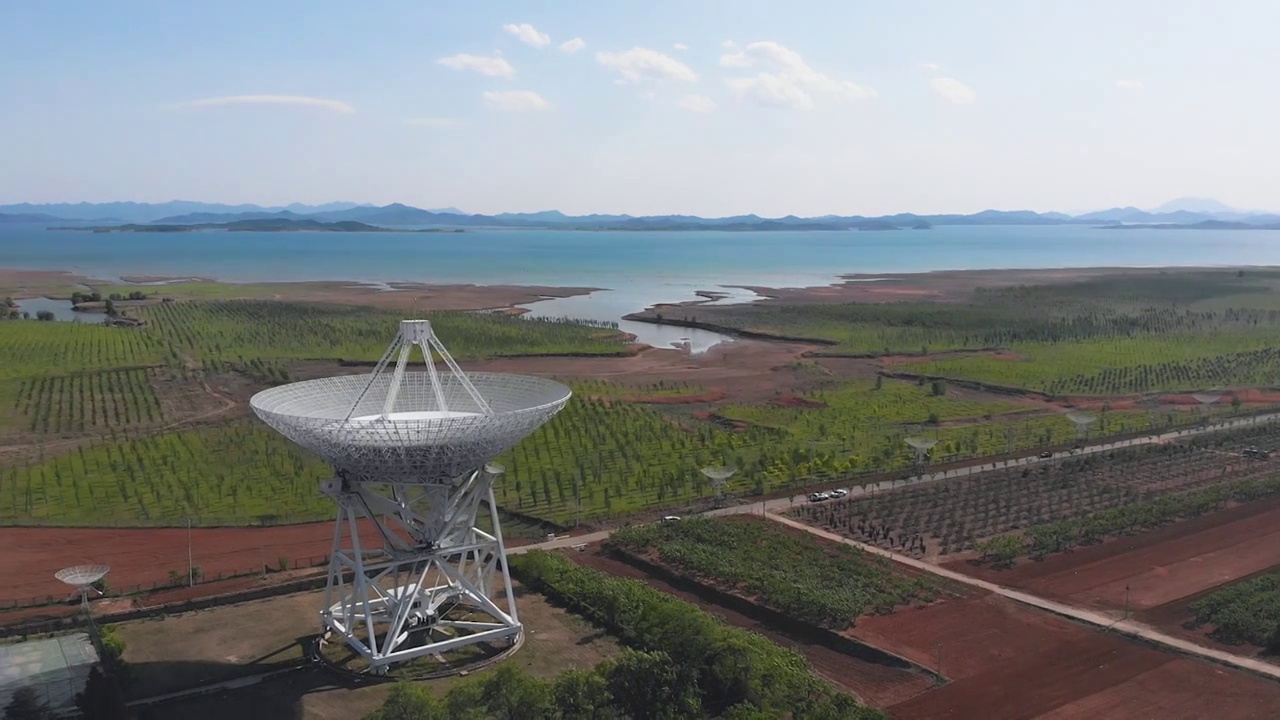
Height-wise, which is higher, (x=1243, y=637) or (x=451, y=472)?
(x=451, y=472)

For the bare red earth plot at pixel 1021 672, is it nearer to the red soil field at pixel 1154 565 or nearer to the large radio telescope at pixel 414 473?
the red soil field at pixel 1154 565

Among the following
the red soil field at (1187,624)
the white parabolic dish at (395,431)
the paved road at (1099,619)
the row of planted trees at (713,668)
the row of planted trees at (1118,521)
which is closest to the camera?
the row of planted trees at (713,668)

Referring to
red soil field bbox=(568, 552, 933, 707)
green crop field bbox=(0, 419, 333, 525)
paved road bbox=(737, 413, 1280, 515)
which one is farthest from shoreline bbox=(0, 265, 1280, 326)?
red soil field bbox=(568, 552, 933, 707)

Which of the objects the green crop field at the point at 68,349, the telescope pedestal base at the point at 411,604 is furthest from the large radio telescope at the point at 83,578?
the green crop field at the point at 68,349

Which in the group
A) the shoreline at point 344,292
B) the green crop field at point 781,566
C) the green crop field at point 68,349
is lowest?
the green crop field at point 781,566

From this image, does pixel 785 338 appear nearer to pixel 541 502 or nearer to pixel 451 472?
pixel 541 502

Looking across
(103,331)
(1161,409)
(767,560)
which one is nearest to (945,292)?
(1161,409)
